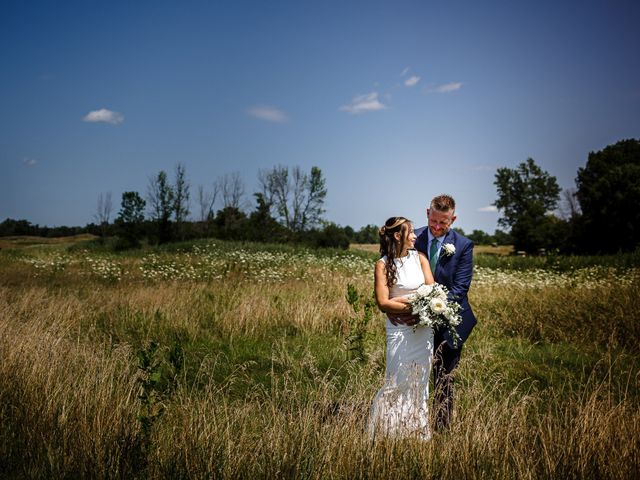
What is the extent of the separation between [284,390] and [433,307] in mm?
1563

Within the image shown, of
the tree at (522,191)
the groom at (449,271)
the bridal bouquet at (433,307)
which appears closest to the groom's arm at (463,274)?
the groom at (449,271)

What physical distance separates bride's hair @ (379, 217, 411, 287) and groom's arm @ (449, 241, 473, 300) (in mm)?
693

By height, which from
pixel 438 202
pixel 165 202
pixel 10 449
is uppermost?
pixel 165 202

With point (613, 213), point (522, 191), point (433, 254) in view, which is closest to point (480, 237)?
point (522, 191)

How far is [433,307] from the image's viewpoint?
11.9 ft

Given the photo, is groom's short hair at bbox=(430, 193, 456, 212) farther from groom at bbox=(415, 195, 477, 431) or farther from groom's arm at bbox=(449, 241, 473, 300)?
groom's arm at bbox=(449, 241, 473, 300)

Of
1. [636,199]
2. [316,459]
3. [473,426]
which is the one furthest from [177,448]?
[636,199]

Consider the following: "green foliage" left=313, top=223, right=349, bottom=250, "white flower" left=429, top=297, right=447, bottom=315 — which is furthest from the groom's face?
"green foliage" left=313, top=223, right=349, bottom=250

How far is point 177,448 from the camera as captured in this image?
3334mm

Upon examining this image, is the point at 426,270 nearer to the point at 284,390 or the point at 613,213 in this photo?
the point at 284,390

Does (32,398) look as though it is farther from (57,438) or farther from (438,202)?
(438,202)

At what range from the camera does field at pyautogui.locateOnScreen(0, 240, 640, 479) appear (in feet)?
10.4

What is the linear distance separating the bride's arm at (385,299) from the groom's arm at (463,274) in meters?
0.62

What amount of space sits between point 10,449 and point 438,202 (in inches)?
177
